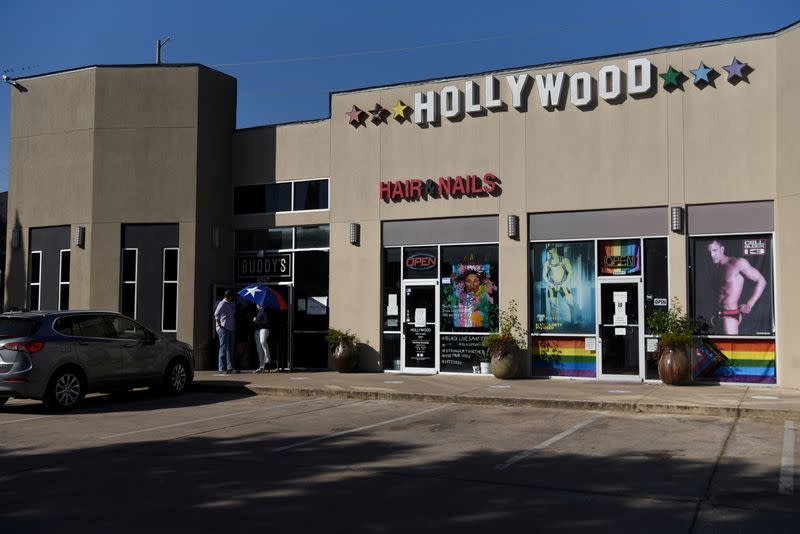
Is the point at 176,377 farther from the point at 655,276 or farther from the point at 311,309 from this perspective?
the point at 655,276

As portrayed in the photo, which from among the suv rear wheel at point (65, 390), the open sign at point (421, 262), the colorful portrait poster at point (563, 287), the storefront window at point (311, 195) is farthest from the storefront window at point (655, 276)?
the suv rear wheel at point (65, 390)

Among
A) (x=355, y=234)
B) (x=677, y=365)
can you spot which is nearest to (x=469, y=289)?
(x=355, y=234)

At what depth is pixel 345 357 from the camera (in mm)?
17969

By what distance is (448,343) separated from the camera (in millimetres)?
17703

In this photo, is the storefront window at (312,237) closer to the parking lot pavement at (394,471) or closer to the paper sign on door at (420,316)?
the paper sign on door at (420,316)

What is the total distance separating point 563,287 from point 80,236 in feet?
39.3

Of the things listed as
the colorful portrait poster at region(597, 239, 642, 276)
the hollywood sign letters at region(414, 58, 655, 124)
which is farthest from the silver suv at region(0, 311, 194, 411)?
the colorful portrait poster at region(597, 239, 642, 276)

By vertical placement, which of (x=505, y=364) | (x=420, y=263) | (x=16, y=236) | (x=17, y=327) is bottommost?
(x=505, y=364)

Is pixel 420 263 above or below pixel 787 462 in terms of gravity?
above

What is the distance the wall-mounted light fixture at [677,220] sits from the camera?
50.7 ft

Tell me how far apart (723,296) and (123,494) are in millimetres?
12284

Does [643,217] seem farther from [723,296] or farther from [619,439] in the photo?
[619,439]

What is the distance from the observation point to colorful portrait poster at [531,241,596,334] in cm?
1642

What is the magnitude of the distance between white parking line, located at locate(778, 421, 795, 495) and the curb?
2.24 feet
